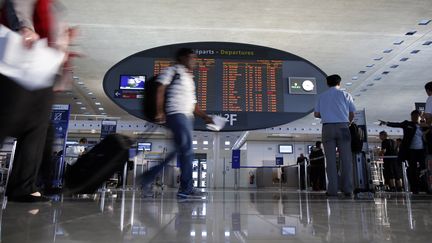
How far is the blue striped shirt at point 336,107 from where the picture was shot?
426 cm

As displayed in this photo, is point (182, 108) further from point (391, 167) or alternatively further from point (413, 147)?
point (391, 167)

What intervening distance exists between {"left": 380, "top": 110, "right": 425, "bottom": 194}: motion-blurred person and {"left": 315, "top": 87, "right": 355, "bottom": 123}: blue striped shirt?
182 cm

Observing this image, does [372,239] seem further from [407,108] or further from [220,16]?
[407,108]

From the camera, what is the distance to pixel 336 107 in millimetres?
4281

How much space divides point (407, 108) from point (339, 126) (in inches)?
543

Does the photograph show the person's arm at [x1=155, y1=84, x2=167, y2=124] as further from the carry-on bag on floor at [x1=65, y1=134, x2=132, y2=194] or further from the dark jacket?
the dark jacket

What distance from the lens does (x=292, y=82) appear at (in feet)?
20.4

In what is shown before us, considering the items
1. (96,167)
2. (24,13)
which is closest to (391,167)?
(96,167)

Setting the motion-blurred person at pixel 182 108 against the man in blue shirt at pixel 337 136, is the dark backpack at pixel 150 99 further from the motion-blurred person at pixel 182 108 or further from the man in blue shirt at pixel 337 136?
the man in blue shirt at pixel 337 136

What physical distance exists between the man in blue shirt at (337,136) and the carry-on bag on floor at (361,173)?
86 centimetres

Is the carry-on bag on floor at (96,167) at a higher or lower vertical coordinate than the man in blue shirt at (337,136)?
lower

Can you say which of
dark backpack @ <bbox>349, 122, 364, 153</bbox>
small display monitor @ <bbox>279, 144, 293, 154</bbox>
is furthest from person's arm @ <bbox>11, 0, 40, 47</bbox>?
small display monitor @ <bbox>279, 144, 293, 154</bbox>

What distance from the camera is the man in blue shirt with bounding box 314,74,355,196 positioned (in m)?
4.20

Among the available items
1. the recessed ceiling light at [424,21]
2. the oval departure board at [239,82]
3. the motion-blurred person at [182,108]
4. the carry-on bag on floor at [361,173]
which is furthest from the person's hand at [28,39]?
the recessed ceiling light at [424,21]
